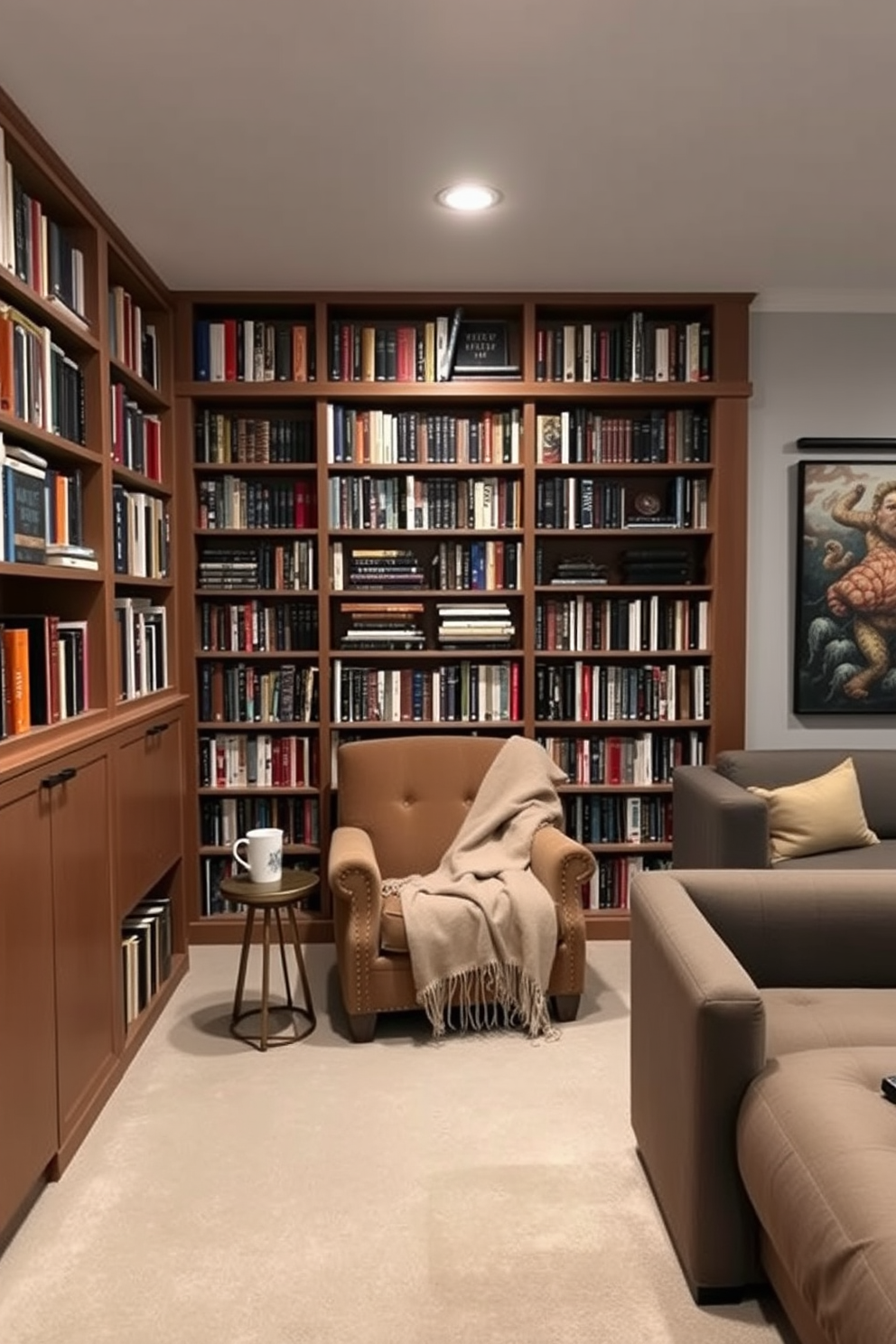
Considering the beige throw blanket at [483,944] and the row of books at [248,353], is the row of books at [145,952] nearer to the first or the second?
the beige throw blanket at [483,944]

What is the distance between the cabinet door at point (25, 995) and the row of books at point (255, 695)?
1.73m

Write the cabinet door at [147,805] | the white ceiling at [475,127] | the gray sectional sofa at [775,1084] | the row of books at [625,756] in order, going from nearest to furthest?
the gray sectional sofa at [775,1084] < the white ceiling at [475,127] < the cabinet door at [147,805] < the row of books at [625,756]

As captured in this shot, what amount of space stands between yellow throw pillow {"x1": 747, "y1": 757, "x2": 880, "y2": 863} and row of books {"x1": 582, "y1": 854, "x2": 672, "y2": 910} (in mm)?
678

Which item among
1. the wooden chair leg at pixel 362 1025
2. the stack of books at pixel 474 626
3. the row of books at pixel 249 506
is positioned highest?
the row of books at pixel 249 506

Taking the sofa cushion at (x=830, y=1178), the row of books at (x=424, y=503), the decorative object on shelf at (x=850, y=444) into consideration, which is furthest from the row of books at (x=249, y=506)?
the sofa cushion at (x=830, y=1178)

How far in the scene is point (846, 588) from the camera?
4098mm

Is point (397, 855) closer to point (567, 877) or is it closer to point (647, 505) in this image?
point (567, 877)

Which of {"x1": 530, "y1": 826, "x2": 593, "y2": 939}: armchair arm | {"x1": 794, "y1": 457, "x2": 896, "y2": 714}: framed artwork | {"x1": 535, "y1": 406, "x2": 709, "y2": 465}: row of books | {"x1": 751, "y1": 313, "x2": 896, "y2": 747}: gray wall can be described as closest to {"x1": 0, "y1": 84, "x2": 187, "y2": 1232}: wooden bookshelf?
{"x1": 530, "y1": 826, "x2": 593, "y2": 939}: armchair arm

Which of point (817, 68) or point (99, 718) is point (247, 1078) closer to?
point (99, 718)

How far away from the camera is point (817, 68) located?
2217 mm

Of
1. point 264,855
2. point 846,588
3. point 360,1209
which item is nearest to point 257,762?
point 264,855

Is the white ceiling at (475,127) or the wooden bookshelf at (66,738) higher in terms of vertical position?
the white ceiling at (475,127)

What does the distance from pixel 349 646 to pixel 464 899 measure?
Result: 131 centimetres

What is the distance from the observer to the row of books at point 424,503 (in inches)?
158
